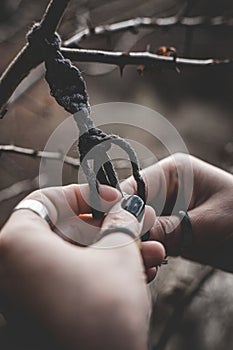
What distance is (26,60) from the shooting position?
1.65 ft

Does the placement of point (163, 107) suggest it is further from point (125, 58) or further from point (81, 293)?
point (81, 293)

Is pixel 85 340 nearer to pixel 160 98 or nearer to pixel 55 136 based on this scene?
pixel 55 136

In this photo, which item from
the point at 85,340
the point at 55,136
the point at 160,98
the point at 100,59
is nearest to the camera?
the point at 85,340

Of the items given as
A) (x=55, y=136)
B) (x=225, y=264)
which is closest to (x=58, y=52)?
(x=225, y=264)

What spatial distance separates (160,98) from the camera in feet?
5.59

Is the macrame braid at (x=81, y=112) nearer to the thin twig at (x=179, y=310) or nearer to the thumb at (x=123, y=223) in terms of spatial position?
the thumb at (x=123, y=223)

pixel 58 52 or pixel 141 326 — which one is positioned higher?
pixel 58 52

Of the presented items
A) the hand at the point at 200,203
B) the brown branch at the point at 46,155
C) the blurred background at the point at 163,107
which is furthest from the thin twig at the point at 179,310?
the hand at the point at 200,203

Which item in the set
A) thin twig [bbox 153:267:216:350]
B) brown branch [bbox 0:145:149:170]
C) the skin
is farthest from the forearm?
thin twig [bbox 153:267:216:350]

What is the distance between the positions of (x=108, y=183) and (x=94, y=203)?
0.06ft

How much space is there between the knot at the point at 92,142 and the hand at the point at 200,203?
12 cm

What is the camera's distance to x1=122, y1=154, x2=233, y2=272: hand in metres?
0.60

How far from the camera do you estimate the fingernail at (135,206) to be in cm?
46

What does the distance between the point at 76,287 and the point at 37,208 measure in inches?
4.0
